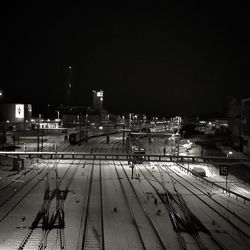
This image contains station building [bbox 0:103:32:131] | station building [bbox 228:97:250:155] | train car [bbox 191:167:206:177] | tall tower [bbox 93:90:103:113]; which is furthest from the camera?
tall tower [bbox 93:90:103:113]

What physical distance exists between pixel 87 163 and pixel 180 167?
6.20 m

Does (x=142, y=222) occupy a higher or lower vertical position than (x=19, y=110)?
lower

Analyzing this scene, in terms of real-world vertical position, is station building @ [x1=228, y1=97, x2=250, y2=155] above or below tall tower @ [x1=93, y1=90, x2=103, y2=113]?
below

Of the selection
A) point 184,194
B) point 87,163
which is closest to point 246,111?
point 87,163

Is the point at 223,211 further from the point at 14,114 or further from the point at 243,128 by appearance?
the point at 14,114

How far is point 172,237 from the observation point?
30.7 ft

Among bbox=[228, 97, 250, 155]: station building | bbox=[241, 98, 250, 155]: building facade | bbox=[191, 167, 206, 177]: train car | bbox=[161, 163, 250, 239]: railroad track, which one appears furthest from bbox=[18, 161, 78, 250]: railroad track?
bbox=[228, 97, 250, 155]: station building

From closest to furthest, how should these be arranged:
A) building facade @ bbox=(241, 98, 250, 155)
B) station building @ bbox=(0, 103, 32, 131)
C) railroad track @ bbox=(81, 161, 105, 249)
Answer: railroad track @ bbox=(81, 161, 105, 249) < building facade @ bbox=(241, 98, 250, 155) < station building @ bbox=(0, 103, 32, 131)

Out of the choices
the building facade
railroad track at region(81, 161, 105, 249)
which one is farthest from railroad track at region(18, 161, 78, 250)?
the building facade

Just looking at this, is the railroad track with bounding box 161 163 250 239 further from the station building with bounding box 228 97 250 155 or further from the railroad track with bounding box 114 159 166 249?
the station building with bounding box 228 97 250 155

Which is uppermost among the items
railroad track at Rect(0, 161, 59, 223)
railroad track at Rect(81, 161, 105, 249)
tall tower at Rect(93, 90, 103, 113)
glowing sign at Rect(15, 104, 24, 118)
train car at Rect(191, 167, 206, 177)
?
tall tower at Rect(93, 90, 103, 113)

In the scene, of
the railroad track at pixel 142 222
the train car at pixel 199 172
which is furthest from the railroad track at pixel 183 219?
the train car at pixel 199 172

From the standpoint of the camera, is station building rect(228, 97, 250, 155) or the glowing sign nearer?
station building rect(228, 97, 250, 155)

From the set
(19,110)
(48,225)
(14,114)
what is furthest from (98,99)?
(48,225)
